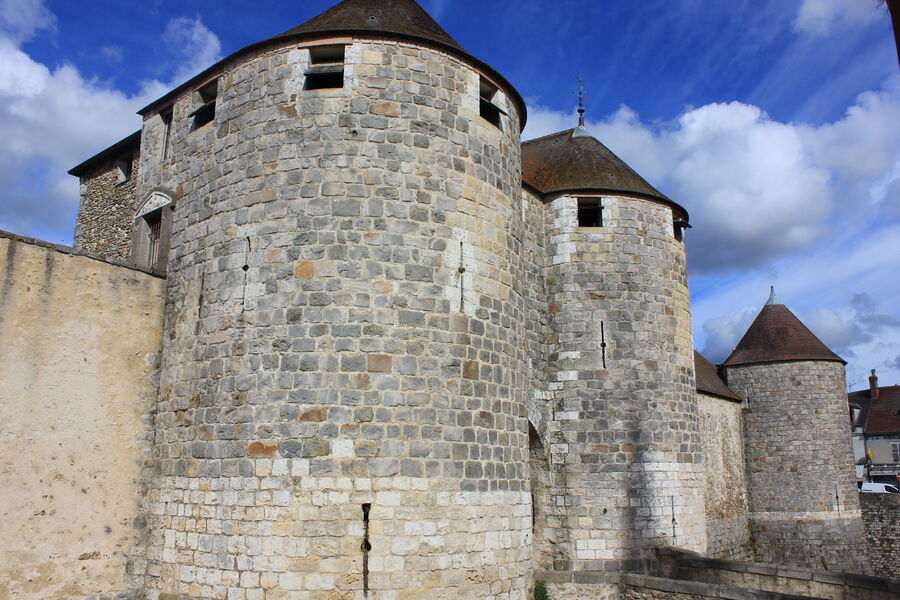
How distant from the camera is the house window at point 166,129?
10789 mm

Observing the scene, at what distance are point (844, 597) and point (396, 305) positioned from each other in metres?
7.41

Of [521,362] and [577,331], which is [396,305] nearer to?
[521,362]

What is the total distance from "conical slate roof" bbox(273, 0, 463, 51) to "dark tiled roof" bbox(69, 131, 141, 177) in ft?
12.9

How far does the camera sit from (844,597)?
1023 cm

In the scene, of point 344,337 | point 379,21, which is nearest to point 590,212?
point 379,21

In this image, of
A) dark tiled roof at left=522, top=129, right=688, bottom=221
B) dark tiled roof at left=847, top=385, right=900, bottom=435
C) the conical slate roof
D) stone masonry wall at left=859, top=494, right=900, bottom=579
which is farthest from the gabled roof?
dark tiled roof at left=847, top=385, right=900, bottom=435

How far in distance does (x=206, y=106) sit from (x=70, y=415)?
431 cm

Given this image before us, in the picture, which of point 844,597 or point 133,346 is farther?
point 844,597

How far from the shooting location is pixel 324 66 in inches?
360

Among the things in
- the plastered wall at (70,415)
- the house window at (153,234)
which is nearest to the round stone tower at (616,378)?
the house window at (153,234)

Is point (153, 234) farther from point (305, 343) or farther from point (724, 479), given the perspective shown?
point (724, 479)

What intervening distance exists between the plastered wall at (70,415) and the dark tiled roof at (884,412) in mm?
40528

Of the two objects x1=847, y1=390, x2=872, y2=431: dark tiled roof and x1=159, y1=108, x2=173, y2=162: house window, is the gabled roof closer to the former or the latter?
x1=159, y1=108, x2=173, y2=162: house window

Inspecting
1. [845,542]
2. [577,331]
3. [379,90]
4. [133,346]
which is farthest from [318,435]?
[845,542]
